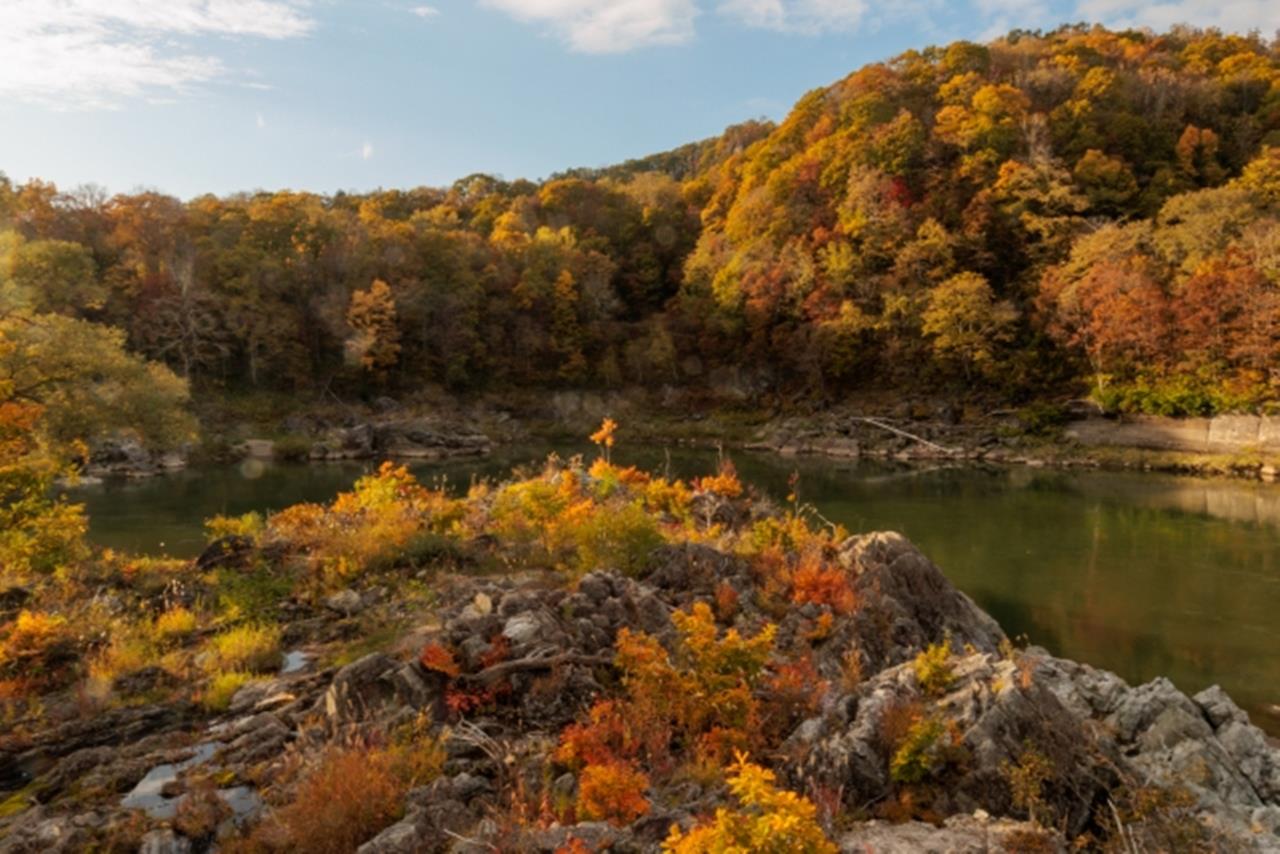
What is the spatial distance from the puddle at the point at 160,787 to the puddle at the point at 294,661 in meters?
1.71

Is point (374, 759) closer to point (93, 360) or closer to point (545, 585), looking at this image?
point (545, 585)

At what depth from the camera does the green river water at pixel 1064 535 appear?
13703 millimetres

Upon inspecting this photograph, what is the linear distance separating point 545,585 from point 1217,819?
748 cm

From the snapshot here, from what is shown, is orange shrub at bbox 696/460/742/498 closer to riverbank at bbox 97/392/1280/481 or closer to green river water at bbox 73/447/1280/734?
green river water at bbox 73/447/1280/734

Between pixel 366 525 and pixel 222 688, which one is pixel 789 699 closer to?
pixel 222 688

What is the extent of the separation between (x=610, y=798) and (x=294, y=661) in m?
5.18

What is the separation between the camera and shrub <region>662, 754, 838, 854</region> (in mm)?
3781

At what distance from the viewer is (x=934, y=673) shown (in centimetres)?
706

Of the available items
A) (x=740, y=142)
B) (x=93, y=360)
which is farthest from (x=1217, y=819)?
(x=740, y=142)

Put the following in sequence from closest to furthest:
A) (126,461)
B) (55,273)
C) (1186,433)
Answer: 1. (1186,433)
2. (126,461)
3. (55,273)

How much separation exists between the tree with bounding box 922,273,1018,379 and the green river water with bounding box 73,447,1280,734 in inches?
417

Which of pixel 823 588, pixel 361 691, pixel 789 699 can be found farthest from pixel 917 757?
pixel 361 691

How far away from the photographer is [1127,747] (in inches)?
298

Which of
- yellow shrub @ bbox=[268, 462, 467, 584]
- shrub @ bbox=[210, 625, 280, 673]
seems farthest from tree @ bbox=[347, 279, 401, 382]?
shrub @ bbox=[210, 625, 280, 673]
